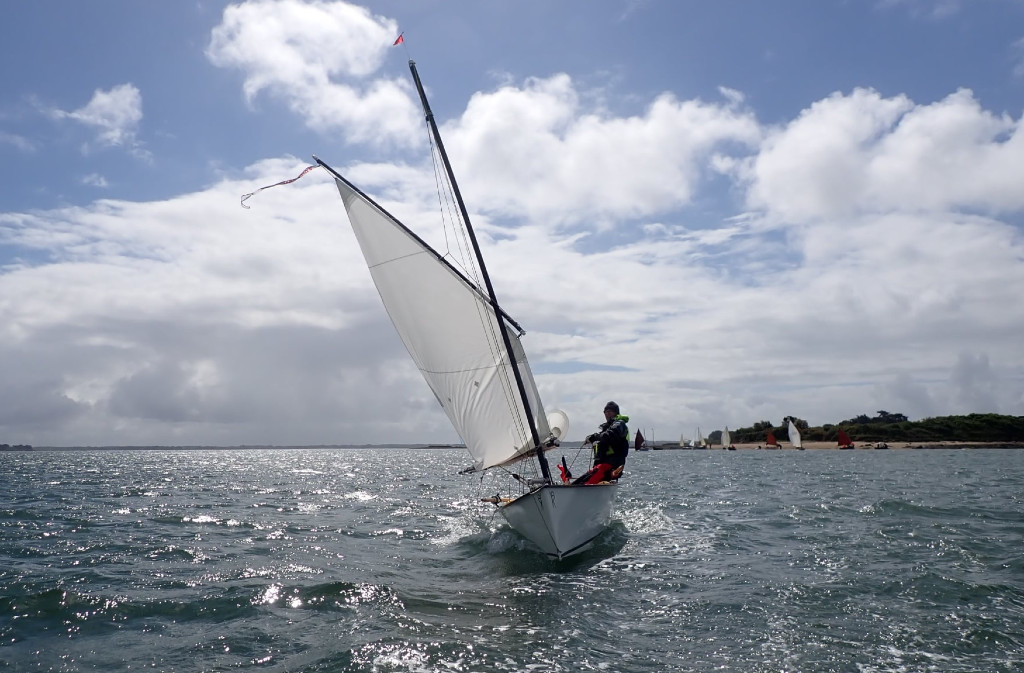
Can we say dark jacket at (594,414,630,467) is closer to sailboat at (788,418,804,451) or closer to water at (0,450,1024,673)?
water at (0,450,1024,673)

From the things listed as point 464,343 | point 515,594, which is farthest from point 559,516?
point 464,343

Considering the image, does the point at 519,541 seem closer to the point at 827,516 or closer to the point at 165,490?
the point at 827,516

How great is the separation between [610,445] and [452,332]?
4855 mm

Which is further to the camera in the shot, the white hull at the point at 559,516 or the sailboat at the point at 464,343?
the sailboat at the point at 464,343

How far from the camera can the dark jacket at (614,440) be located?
1753cm

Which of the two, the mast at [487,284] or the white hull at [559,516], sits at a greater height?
the mast at [487,284]

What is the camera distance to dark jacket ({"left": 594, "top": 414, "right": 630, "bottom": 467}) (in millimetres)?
17531

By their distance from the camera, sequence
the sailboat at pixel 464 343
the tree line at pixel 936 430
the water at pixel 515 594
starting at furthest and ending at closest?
the tree line at pixel 936 430
the sailboat at pixel 464 343
the water at pixel 515 594

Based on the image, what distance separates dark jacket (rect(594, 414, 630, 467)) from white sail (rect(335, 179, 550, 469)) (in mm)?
1478

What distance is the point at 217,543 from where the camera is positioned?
18.4 m

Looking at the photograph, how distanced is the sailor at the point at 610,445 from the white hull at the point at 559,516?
29.7 inches

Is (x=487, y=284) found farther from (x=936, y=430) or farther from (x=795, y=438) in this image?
(x=936, y=430)

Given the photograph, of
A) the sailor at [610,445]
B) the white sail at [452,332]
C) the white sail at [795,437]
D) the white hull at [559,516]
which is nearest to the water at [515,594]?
the white hull at [559,516]

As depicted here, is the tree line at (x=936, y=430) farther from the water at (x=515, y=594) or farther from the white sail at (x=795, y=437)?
the water at (x=515, y=594)
